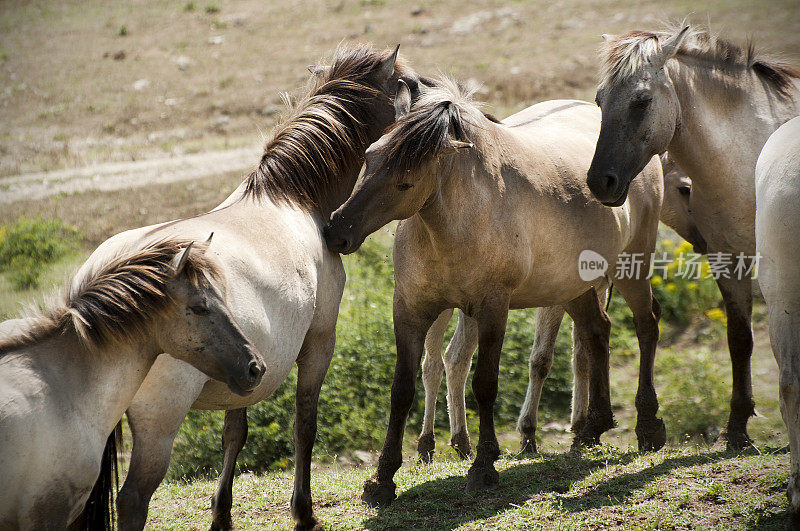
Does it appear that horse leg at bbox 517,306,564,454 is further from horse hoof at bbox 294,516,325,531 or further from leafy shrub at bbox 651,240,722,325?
leafy shrub at bbox 651,240,722,325

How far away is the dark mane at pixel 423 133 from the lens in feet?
13.4

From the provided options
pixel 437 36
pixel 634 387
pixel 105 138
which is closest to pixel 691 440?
pixel 634 387

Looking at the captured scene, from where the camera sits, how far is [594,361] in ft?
18.7

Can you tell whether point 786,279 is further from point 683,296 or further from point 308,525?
point 683,296

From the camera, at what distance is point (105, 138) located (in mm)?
14016

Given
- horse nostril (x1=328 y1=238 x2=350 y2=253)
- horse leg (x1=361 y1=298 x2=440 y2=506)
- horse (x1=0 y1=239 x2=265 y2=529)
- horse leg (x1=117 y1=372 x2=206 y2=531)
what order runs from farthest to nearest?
horse leg (x1=361 y1=298 x2=440 y2=506), horse nostril (x1=328 y1=238 x2=350 y2=253), horse leg (x1=117 y1=372 x2=206 y2=531), horse (x1=0 y1=239 x2=265 y2=529)

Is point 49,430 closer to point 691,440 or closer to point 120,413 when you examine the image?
point 120,413

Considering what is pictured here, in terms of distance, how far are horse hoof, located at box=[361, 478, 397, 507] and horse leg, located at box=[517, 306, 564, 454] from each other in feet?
5.56

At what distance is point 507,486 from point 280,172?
7.75 ft

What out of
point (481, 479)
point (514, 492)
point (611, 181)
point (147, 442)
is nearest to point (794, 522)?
point (514, 492)

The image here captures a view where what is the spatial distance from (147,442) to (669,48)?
151 inches

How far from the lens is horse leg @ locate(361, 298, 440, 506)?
4684 millimetres

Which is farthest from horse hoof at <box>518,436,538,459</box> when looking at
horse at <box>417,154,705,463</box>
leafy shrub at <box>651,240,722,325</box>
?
leafy shrub at <box>651,240,722,325</box>

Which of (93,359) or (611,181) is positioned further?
(611,181)
